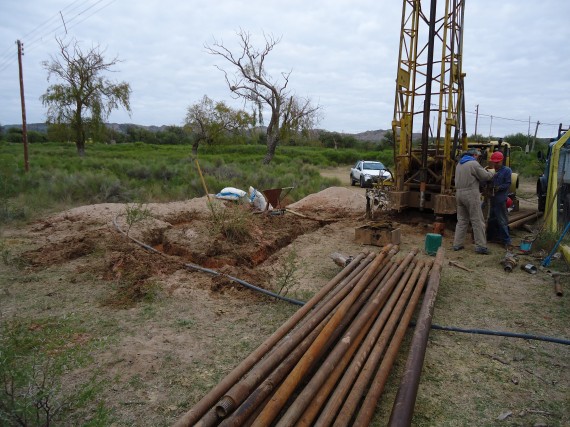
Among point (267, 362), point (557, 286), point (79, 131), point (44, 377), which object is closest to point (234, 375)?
point (267, 362)

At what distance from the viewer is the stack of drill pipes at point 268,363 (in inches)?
101

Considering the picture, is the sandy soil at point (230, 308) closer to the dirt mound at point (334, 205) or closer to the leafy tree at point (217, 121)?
the dirt mound at point (334, 205)

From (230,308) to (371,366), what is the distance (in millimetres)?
2292

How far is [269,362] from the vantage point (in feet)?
9.86

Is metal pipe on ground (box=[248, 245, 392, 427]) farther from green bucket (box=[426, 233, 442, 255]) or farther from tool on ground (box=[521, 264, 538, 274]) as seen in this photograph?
tool on ground (box=[521, 264, 538, 274])

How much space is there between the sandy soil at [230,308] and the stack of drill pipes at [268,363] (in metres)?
0.61

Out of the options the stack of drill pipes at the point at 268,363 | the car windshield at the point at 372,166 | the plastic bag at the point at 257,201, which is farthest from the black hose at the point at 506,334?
the car windshield at the point at 372,166

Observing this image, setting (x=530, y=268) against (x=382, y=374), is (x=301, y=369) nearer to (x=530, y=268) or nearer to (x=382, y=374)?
(x=382, y=374)

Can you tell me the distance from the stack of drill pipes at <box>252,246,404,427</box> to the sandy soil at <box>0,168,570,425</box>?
0.65 meters

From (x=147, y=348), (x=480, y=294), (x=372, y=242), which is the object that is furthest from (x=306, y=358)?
(x=372, y=242)

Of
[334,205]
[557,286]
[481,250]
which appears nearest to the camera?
[557,286]

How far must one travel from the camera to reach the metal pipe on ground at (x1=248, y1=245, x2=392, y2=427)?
2508 mm

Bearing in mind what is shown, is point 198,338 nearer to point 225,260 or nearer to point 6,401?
point 6,401

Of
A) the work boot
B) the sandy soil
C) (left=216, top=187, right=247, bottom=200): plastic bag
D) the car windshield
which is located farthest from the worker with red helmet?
the car windshield
